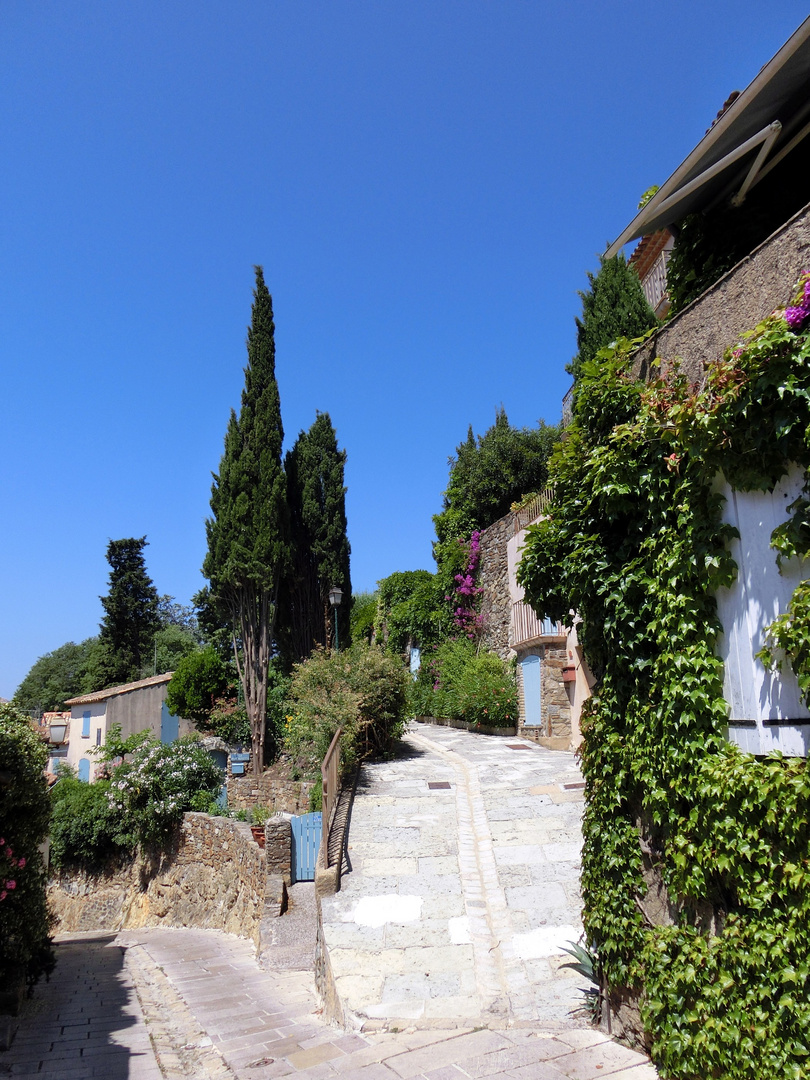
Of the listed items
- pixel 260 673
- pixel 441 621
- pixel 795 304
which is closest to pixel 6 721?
pixel 795 304

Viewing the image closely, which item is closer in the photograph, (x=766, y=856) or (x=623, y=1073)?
(x=766, y=856)

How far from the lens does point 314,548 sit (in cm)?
2206

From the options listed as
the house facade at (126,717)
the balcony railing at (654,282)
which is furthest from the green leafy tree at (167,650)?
the balcony railing at (654,282)

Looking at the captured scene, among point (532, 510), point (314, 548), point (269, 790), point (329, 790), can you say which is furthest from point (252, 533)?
point (329, 790)

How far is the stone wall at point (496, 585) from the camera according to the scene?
63.1 feet

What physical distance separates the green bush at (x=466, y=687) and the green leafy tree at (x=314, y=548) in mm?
3131

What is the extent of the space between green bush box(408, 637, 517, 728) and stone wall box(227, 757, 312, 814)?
341 cm

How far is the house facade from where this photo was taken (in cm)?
2659

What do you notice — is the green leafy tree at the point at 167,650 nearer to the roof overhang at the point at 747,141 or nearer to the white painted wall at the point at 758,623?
the roof overhang at the point at 747,141

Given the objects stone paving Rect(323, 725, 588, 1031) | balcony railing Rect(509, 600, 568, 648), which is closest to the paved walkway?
stone paving Rect(323, 725, 588, 1031)

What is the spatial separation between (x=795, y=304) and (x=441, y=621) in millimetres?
19028

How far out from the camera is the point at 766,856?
3.45 m

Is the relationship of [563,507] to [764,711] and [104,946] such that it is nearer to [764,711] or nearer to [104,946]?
[764,711]

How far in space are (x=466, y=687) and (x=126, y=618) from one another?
3019cm
